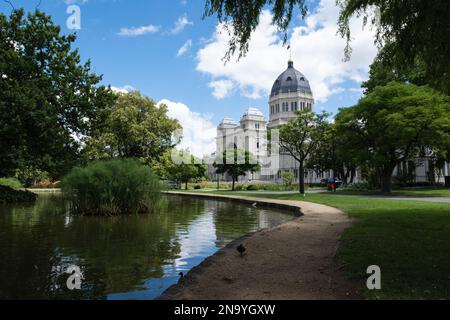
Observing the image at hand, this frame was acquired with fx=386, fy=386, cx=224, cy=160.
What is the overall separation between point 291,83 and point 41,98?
337 feet

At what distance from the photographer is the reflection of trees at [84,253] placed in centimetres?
639

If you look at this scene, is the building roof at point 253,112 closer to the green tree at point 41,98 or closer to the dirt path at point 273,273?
the green tree at point 41,98

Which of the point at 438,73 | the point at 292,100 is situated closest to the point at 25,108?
the point at 438,73

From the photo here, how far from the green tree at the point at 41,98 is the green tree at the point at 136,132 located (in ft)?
45.6

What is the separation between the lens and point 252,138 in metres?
120

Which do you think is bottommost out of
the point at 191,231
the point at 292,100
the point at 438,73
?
the point at 191,231

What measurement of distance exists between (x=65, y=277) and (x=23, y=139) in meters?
19.4

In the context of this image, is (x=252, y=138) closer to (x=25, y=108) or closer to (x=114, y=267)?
(x=25, y=108)

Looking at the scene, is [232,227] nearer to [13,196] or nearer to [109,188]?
[109,188]

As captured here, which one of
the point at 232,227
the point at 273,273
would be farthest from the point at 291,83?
the point at 273,273

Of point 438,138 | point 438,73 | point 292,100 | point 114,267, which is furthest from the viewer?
point 292,100

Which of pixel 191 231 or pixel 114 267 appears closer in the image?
pixel 114 267

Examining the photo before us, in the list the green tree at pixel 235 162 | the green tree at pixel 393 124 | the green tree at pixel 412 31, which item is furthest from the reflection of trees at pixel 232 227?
the green tree at pixel 235 162

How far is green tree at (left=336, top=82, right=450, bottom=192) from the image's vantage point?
92.1 ft
